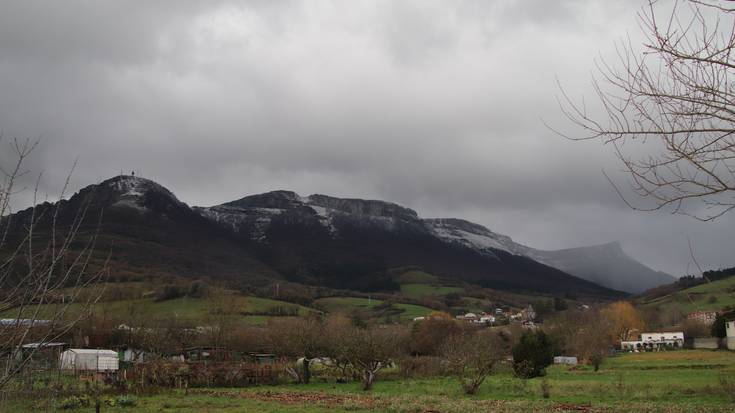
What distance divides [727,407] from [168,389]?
29.8m

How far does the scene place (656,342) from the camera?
99125 mm

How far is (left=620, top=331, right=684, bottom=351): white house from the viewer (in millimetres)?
95438

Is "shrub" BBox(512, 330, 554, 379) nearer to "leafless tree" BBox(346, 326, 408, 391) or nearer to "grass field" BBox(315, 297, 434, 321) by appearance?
"leafless tree" BBox(346, 326, 408, 391)

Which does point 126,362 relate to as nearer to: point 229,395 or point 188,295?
point 229,395

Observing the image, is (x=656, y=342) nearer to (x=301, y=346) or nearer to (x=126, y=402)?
(x=301, y=346)

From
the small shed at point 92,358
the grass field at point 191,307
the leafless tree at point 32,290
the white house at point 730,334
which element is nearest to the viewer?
the leafless tree at point 32,290

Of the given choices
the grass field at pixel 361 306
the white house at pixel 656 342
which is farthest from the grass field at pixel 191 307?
the white house at pixel 656 342

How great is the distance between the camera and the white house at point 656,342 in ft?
313

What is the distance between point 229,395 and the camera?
108 ft

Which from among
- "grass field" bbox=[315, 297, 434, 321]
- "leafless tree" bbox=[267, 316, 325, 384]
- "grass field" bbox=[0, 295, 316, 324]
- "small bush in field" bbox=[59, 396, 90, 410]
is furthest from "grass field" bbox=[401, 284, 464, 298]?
"small bush in field" bbox=[59, 396, 90, 410]

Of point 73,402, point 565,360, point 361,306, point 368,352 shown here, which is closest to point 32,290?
point 73,402

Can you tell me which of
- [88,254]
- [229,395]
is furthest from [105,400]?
[88,254]

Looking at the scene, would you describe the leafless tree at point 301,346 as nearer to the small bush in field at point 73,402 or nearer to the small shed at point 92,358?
the small shed at point 92,358

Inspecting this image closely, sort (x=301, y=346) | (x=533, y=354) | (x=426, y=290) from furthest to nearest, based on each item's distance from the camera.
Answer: (x=426, y=290) → (x=301, y=346) → (x=533, y=354)
